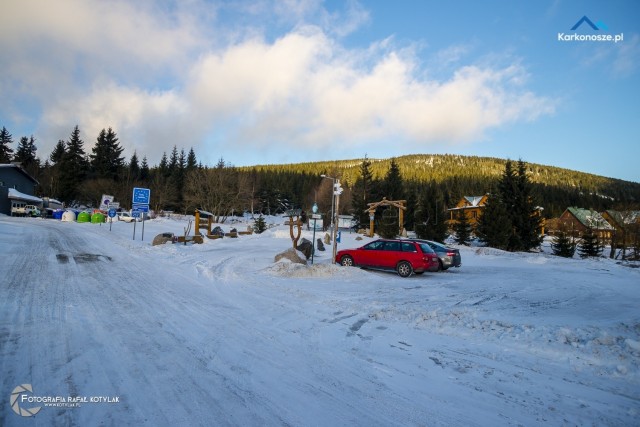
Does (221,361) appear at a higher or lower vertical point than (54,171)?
lower

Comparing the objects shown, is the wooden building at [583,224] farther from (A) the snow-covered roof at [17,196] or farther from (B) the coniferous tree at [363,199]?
(A) the snow-covered roof at [17,196]

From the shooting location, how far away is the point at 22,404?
336 centimetres

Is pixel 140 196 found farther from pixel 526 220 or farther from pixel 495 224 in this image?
pixel 526 220

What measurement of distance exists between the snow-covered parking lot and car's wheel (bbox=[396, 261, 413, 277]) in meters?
3.80

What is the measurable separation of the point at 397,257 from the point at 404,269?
59 centimetres

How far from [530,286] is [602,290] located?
2060 millimetres

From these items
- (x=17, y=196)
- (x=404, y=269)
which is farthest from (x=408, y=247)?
(x=17, y=196)

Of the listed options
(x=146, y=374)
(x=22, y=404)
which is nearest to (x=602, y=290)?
(x=146, y=374)

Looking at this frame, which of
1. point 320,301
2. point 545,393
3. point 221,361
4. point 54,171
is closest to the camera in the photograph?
point 545,393

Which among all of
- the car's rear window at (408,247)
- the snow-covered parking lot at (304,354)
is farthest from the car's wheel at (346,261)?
the snow-covered parking lot at (304,354)

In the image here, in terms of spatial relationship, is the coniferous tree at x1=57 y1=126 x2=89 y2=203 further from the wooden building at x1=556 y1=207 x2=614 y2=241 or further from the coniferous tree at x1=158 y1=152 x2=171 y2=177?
the wooden building at x1=556 y1=207 x2=614 y2=241

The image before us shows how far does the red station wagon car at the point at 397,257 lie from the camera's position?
552 inches

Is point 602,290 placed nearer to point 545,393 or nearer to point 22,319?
point 545,393

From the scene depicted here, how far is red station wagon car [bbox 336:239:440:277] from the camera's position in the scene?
14023mm
